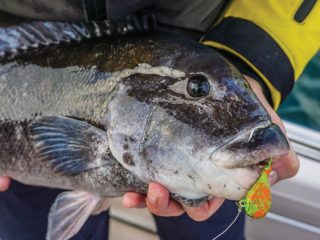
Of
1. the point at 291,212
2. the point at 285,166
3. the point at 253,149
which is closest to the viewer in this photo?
the point at 253,149

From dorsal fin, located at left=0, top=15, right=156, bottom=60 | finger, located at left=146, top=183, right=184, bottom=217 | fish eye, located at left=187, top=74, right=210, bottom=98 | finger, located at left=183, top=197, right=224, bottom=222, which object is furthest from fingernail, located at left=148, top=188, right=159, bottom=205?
dorsal fin, located at left=0, top=15, right=156, bottom=60

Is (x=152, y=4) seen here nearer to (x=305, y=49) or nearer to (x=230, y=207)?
(x=305, y=49)

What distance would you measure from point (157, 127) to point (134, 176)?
5.4 inches

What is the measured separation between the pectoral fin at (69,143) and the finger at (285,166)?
1.44 feet

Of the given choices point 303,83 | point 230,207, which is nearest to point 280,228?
point 230,207

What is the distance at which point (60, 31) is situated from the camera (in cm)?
133

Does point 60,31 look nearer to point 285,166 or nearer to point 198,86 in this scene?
point 198,86

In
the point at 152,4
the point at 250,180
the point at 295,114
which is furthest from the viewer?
the point at 295,114

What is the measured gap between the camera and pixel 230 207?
67.3 inches

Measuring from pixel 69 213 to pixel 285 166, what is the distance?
22.2 inches

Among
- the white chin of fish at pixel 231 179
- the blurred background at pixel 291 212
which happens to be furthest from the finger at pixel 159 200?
the blurred background at pixel 291 212

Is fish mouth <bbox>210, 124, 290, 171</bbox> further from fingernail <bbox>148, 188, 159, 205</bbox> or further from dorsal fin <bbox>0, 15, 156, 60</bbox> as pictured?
dorsal fin <bbox>0, 15, 156, 60</bbox>

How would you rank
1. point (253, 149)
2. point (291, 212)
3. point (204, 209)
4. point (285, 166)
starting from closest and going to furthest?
1. point (253, 149)
2. point (204, 209)
3. point (285, 166)
4. point (291, 212)

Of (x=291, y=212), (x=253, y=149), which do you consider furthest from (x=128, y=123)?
(x=291, y=212)
